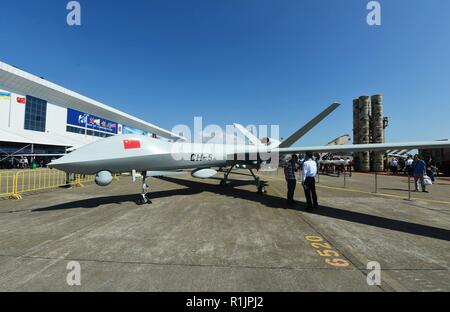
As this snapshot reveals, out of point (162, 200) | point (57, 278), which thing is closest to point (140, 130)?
point (162, 200)

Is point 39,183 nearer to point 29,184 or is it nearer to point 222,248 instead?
point 29,184

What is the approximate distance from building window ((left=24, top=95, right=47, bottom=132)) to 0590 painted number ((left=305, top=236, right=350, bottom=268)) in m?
54.8

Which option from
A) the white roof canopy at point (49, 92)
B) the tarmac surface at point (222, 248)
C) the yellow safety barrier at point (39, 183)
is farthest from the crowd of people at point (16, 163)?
the tarmac surface at point (222, 248)

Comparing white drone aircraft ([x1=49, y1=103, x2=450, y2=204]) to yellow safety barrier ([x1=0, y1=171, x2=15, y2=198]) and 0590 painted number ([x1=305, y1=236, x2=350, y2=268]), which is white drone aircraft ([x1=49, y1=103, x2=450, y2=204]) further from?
yellow safety barrier ([x1=0, y1=171, x2=15, y2=198])

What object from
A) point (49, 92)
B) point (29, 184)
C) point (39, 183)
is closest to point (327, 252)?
point (29, 184)

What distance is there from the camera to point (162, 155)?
26.2 feet

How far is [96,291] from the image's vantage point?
2.81 meters

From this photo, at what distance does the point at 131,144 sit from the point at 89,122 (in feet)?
199

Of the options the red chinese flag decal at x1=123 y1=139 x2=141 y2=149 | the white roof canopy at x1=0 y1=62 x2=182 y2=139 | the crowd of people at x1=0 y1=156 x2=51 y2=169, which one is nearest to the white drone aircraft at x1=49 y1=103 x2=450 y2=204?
the red chinese flag decal at x1=123 y1=139 x2=141 y2=149

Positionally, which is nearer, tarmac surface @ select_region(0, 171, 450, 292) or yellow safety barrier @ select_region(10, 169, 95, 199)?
tarmac surface @ select_region(0, 171, 450, 292)

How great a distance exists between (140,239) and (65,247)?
144 centimetres

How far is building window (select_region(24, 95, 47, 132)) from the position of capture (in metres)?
40.9

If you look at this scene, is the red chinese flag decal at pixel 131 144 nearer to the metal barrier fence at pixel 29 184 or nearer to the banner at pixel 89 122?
the metal barrier fence at pixel 29 184
